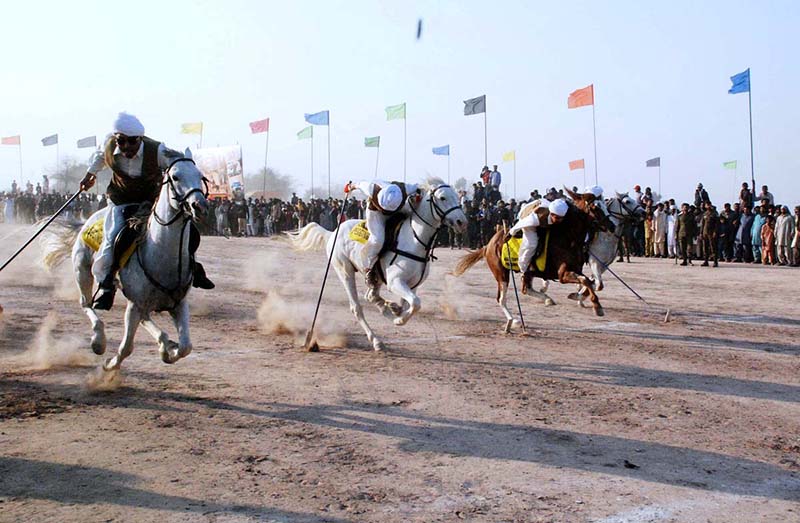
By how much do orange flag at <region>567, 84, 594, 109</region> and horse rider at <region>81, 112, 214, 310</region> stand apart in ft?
104

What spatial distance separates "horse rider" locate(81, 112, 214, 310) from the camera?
817 cm

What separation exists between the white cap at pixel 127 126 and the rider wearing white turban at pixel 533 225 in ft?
22.0

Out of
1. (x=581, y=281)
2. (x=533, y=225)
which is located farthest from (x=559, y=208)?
(x=581, y=281)

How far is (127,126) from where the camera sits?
8133 mm

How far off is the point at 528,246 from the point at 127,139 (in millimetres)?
6840

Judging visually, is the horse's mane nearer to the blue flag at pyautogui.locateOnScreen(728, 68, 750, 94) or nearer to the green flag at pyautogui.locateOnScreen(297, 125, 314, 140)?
the blue flag at pyautogui.locateOnScreen(728, 68, 750, 94)

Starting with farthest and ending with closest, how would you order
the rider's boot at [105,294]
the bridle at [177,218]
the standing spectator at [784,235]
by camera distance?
the standing spectator at [784,235], the rider's boot at [105,294], the bridle at [177,218]

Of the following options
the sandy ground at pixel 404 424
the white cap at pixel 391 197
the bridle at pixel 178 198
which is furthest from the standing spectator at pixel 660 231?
the bridle at pixel 178 198

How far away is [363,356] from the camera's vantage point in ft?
34.2

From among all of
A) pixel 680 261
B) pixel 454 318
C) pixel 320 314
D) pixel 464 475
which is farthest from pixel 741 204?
pixel 464 475

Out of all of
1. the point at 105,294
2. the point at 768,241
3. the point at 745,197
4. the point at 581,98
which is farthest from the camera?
the point at 581,98

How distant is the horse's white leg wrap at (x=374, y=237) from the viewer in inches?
435

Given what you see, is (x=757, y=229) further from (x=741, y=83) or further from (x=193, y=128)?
(x=193, y=128)

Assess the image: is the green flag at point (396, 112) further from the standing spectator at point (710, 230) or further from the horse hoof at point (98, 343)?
the horse hoof at point (98, 343)
